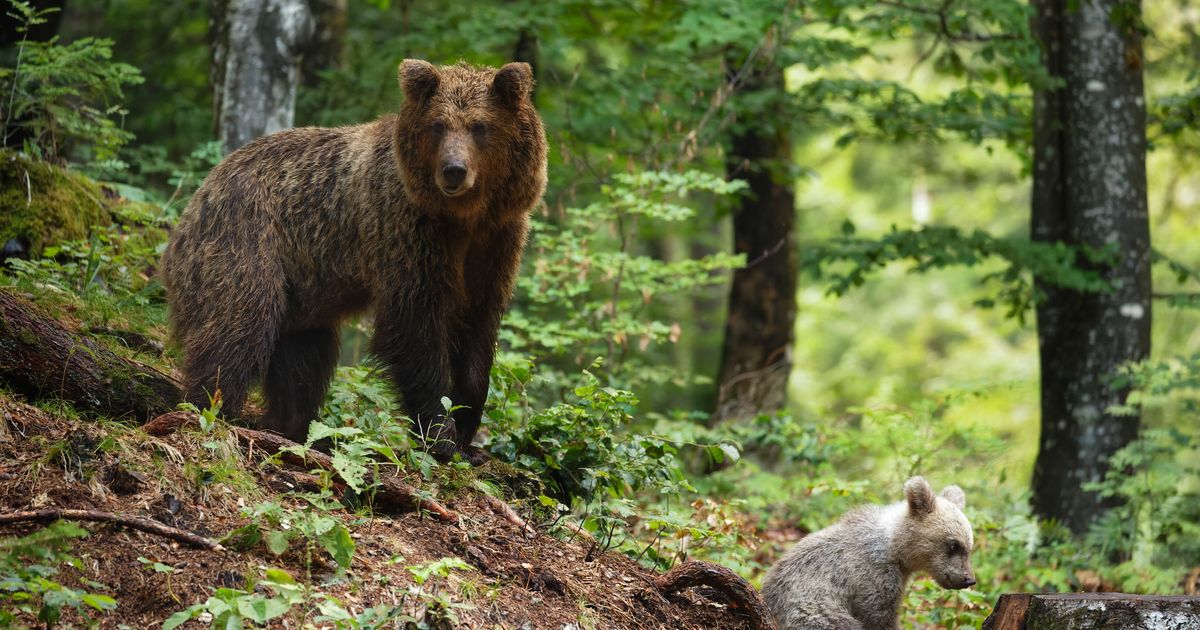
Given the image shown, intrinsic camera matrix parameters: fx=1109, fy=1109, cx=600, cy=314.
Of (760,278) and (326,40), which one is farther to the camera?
(760,278)

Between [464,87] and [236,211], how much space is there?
1.51 meters

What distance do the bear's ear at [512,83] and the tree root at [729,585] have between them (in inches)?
97.7

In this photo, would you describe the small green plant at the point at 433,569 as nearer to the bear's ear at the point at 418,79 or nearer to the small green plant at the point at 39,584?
the small green plant at the point at 39,584

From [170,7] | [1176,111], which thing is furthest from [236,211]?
[1176,111]

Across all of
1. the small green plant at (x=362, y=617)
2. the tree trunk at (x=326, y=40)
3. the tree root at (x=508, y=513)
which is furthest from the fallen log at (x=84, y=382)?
the tree trunk at (x=326, y=40)

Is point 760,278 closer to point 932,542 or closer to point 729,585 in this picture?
point 932,542

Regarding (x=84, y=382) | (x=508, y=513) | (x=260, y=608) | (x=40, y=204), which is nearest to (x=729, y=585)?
(x=508, y=513)

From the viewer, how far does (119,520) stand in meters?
4.02

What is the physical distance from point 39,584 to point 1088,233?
8.99m

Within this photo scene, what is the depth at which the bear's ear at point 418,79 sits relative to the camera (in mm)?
5559

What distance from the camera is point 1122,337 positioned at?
9711mm

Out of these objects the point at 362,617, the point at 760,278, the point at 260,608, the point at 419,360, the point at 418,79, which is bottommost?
the point at 362,617

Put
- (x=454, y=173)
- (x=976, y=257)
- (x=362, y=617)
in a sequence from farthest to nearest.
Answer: (x=976, y=257) → (x=454, y=173) → (x=362, y=617)

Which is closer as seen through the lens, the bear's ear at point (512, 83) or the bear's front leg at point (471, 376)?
the bear's ear at point (512, 83)
